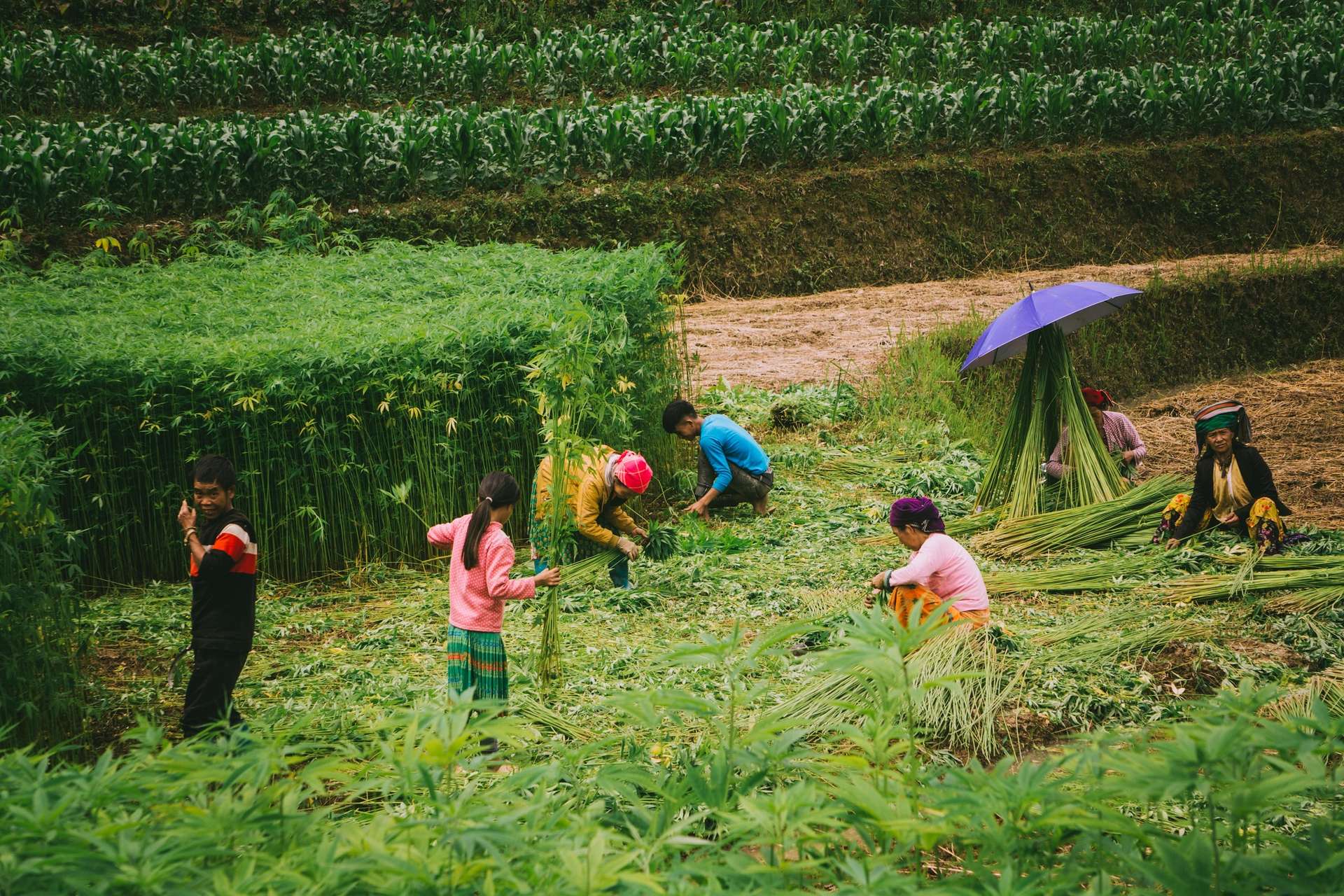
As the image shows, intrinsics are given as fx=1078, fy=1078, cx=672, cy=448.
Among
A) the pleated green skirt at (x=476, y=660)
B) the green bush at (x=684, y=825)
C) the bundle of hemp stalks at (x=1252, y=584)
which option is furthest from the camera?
the bundle of hemp stalks at (x=1252, y=584)

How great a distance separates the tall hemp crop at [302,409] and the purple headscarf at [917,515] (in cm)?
185

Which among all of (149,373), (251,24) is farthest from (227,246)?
(251,24)

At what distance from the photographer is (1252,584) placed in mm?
5777

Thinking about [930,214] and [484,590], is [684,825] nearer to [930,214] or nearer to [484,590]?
[484,590]

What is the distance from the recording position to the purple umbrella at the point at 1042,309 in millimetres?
7164

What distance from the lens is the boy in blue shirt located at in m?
7.92

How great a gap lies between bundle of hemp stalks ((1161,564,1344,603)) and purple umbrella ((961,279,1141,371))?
1.98 m

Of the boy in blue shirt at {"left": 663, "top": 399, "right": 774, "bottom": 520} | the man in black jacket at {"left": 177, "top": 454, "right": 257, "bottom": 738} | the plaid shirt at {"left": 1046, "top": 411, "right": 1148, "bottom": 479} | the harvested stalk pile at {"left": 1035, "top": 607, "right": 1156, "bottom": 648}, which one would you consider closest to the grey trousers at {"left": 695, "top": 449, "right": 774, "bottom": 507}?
the boy in blue shirt at {"left": 663, "top": 399, "right": 774, "bottom": 520}

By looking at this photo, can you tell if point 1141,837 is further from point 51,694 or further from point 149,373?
point 149,373

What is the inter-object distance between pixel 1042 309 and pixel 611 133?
10065mm

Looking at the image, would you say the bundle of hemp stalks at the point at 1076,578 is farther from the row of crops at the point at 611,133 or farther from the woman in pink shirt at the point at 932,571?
the row of crops at the point at 611,133

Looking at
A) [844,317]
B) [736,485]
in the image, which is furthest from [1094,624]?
[844,317]

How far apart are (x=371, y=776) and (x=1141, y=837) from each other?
2507 mm

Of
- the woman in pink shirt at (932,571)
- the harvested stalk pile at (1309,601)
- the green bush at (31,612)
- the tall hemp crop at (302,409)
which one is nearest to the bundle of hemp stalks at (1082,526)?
the harvested stalk pile at (1309,601)
